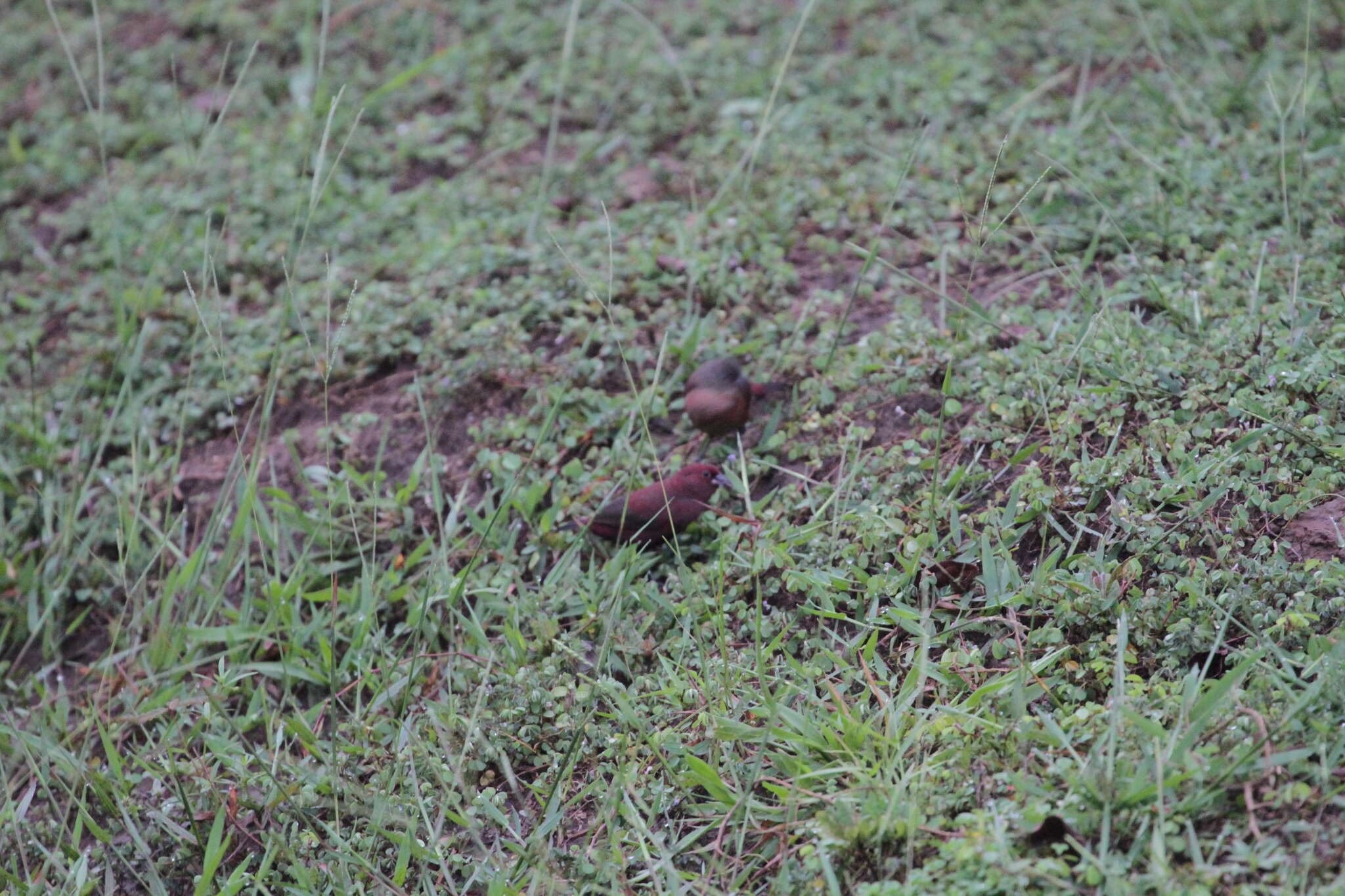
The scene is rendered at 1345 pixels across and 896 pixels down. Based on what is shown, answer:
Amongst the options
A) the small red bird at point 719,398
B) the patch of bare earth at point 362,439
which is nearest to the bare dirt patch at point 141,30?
the patch of bare earth at point 362,439

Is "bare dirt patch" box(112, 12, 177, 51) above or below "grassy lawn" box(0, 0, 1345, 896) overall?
above

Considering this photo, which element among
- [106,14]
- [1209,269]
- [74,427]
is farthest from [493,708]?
[106,14]

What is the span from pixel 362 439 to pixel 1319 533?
240 centimetres

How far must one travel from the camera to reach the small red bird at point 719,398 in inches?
110

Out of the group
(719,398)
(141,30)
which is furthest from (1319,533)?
(141,30)

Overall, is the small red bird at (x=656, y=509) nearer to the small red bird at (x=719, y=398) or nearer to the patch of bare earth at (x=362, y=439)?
the small red bird at (x=719, y=398)

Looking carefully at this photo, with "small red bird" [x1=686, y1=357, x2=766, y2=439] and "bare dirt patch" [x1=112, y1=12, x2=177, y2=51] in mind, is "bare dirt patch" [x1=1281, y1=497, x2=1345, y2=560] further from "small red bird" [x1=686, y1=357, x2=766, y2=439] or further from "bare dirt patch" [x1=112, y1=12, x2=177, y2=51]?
"bare dirt patch" [x1=112, y1=12, x2=177, y2=51]

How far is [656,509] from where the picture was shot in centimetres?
264

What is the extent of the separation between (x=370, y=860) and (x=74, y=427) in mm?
1920

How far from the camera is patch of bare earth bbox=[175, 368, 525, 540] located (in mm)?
3076

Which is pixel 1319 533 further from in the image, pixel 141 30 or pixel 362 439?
pixel 141 30

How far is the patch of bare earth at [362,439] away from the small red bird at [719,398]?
57cm

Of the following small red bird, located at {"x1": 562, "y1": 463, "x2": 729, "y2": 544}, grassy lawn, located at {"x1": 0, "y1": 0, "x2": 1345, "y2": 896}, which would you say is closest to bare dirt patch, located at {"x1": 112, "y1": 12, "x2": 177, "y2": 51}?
grassy lawn, located at {"x1": 0, "y1": 0, "x2": 1345, "y2": 896}

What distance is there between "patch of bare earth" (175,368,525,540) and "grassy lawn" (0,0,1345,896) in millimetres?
18
